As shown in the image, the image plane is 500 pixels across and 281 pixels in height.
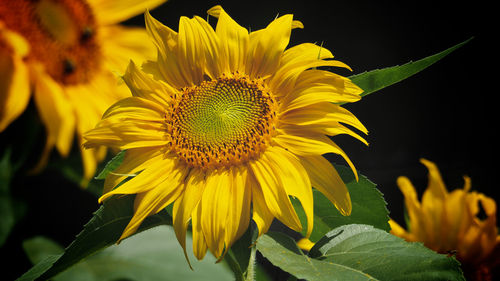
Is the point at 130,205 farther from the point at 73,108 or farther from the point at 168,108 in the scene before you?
the point at 73,108

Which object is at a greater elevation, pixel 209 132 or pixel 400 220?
pixel 209 132

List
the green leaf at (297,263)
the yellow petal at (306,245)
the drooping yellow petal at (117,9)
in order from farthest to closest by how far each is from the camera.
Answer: the drooping yellow petal at (117,9)
the yellow petal at (306,245)
the green leaf at (297,263)

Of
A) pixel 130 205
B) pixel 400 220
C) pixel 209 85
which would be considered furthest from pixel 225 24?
pixel 400 220

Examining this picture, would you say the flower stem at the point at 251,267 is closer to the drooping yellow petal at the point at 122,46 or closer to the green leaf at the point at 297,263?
the green leaf at the point at 297,263

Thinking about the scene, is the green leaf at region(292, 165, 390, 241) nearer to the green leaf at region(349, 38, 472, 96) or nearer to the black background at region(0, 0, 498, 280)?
the green leaf at region(349, 38, 472, 96)

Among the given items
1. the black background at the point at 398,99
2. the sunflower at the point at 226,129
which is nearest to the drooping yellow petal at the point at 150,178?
the sunflower at the point at 226,129

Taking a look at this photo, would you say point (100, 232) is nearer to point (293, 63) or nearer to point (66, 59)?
point (293, 63)
